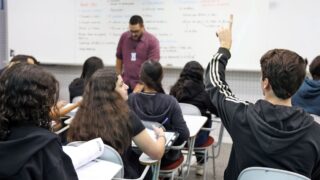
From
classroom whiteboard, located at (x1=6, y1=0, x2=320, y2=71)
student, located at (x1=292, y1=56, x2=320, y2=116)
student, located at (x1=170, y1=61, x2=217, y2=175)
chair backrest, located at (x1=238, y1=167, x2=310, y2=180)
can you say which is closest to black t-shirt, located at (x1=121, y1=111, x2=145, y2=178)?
chair backrest, located at (x1=238, y1=167, x2=310, y2=180)

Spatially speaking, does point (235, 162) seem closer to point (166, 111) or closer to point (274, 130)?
point (274, 130)

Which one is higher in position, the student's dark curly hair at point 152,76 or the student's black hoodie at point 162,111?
the student's dark curly hair at point 152,76

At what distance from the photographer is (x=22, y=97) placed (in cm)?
118

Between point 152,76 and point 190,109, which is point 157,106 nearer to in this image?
point 152,76

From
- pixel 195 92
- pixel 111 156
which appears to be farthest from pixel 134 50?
pixel 111 156

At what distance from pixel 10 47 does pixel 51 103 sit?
4426 millimetres

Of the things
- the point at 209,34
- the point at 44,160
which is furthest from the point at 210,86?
the point at 209,34

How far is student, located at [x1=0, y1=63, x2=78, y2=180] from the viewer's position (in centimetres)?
112

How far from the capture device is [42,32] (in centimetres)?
519

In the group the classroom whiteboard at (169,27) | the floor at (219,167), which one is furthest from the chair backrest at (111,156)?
the classroom whiteboard at (169,27)

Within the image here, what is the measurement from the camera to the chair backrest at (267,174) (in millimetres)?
1410

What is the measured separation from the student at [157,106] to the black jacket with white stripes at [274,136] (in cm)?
95

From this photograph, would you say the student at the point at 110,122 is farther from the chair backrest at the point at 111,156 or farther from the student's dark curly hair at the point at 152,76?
the student's dark curly hair at the point at 152,76

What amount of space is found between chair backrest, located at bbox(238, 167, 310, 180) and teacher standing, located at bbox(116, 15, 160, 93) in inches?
114
